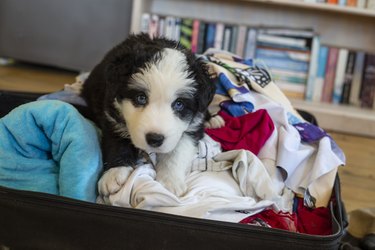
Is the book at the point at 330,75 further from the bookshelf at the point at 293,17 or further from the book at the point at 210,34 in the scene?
the book at the point at 210,34

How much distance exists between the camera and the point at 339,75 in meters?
2.78

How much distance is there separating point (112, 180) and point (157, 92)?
0.26 metres

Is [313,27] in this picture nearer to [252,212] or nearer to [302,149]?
[302,149]

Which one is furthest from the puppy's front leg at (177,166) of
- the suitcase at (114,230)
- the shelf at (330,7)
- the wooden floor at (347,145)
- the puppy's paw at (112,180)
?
the shelf at (330,7)

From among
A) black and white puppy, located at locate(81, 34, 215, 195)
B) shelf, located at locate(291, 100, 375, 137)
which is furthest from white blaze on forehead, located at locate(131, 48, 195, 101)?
shelf, located at locate(291, 100, 375, 137)

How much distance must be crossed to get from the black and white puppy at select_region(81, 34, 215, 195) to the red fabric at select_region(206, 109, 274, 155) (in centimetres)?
11

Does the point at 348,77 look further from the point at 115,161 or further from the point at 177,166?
the point at 115,161

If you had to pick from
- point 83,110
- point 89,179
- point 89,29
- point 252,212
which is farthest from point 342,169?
point 89,29

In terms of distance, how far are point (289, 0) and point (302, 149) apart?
1.38 metres

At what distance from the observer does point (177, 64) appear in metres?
1.20

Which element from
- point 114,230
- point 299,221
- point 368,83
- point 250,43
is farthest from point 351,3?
point 114,230

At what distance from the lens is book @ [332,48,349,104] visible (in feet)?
9.02

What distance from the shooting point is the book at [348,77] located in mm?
2758

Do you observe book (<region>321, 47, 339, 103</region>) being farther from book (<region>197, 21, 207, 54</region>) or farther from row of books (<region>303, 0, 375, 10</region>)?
book (<region>197, 21, 207, 54</region>)
